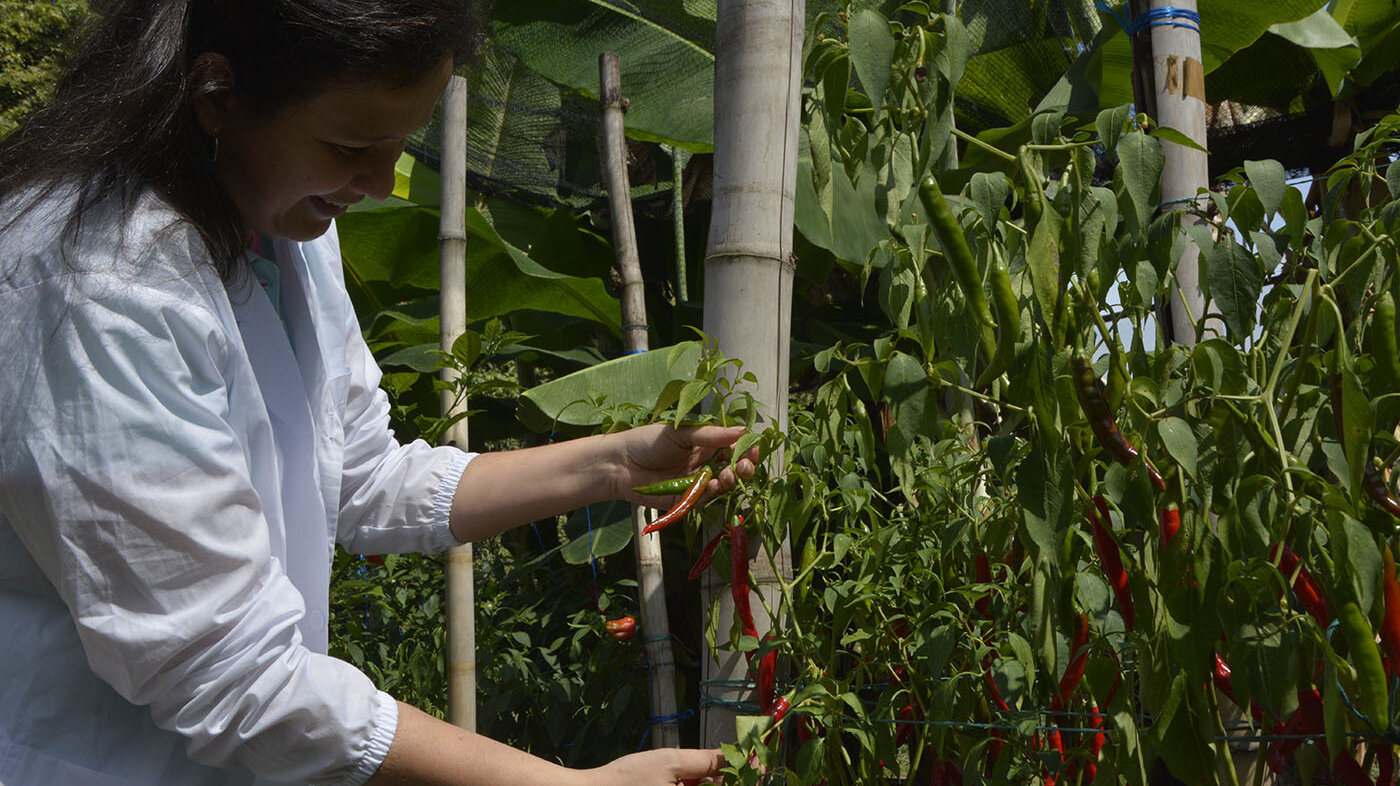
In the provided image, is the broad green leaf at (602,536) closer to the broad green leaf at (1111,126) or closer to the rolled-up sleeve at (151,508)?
the rolled-up sleeve at (151,508)

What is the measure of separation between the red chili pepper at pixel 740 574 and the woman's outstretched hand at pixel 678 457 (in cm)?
5

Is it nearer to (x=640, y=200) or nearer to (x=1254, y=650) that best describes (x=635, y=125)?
(x=640, y=200)

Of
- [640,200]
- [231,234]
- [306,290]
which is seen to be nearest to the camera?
[231,234]

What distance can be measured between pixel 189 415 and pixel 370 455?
1.66 ft

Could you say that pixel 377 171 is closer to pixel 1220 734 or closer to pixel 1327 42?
pixel 1220 734

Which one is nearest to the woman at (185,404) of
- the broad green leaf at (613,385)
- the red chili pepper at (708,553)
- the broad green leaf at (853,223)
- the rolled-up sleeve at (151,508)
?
the rolled-up sleeve at (151,508)

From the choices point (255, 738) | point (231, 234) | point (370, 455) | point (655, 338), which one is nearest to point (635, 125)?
point (655, 338)

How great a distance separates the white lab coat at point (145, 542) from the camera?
0.84 metres

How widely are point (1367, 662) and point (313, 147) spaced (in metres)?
0.88

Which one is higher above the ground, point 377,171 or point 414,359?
point 414,359

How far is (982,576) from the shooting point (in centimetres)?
124

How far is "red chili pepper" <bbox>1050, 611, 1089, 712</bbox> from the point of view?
1.04 metres

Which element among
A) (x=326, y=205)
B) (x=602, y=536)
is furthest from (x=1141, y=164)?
(x=602, y=536)

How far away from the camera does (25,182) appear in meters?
0.95
